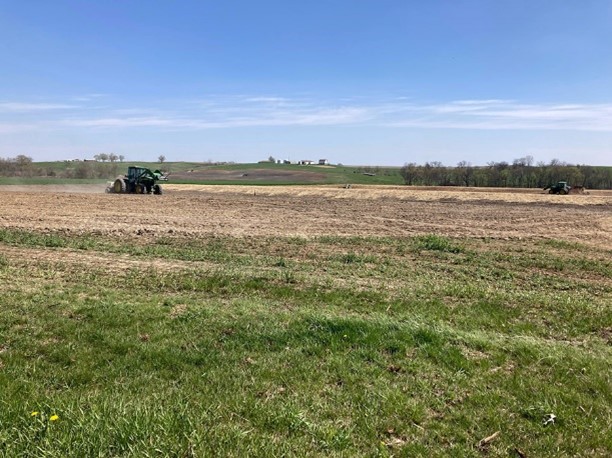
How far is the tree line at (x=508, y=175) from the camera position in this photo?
81750 mm

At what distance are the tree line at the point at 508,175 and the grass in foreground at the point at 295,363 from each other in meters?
79.7

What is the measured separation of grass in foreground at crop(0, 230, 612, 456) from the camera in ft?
12.3

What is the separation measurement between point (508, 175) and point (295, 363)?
89.1m

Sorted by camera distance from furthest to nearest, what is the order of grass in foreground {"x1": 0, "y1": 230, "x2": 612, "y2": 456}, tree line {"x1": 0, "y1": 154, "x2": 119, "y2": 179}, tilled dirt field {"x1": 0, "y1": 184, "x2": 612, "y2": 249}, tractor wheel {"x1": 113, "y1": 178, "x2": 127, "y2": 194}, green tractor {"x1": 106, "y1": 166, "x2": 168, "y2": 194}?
1. tree line {"x1": 0, "y1": 154, "x2": 119, "y2": 179}
2. tractor wheel {"x1": 113, "y1": 178, "x2": 127, "y2": 194}
3. green tractor {"x1": 106, "y1": 166, "x2": 168, "y2": 194}
4. tilled dirt field {"x1": 0, "y1": 184, "x2": 612, "y2": 249}
5. grass in foreground {"x1": 0, "y1": 230, "x2": 612, "y2": 456}

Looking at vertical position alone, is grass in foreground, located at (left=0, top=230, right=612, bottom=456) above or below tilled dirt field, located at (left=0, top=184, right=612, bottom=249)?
below

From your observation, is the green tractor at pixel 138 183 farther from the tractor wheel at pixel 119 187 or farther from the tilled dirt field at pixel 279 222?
the tilled dirt field at pixel 279 222

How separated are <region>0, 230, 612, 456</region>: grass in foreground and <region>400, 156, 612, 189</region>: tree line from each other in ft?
261

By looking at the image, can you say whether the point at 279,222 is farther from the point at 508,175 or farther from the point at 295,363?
the point at 508,175

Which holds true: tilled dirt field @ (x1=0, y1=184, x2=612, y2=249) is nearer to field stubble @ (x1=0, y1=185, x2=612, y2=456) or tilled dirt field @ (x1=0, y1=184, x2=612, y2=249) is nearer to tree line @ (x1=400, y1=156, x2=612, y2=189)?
field stubble @ (x1=0, y1=185, x2=612, y2=456)

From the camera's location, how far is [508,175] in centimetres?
8550

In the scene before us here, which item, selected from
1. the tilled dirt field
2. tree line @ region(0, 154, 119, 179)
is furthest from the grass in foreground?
tree line @ region(0, 154, 119, 179)

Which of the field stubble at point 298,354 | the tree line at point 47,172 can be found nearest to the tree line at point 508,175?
the tree line at point 47,172

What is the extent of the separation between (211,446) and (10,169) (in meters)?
87.1

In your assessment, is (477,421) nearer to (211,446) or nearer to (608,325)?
(211,446)
